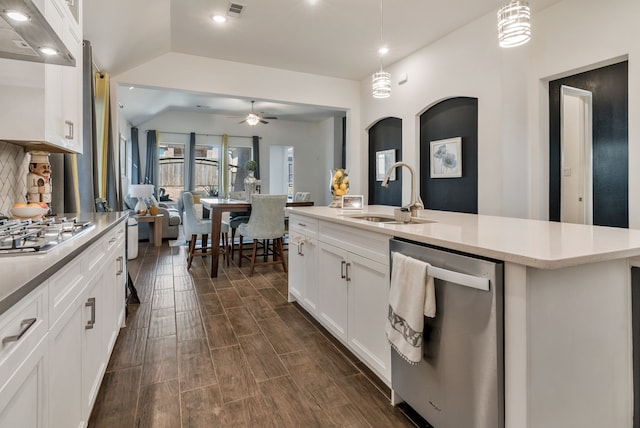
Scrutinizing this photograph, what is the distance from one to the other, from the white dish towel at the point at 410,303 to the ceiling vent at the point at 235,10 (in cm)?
310

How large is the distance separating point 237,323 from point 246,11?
3.02m

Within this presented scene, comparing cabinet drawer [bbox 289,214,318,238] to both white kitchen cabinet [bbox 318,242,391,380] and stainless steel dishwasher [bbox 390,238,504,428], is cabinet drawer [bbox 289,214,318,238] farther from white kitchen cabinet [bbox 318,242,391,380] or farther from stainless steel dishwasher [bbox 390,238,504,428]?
stainless steel dishwasher [bbox 390,238,504,428]

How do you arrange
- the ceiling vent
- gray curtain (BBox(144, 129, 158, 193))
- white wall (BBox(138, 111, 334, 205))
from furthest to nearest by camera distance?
white wall (BBox(138, 111, 334, 205)), gray curtain (BBox(144, 129, 158, 193)), the ceiling vent

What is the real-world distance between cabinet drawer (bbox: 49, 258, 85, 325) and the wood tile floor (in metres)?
0.76

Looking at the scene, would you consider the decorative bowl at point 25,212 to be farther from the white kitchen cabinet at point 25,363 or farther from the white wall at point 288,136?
the white wall at point 288,136

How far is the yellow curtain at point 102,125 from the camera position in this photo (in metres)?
3.76

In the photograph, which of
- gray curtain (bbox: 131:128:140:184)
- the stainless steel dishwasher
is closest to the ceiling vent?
the stainless steel dishwasher

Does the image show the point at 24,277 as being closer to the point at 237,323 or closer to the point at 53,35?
the point at 53,35

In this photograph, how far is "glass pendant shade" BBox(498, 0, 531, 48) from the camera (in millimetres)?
1982

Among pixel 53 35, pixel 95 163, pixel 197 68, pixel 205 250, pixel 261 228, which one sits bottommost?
pixel 205 250

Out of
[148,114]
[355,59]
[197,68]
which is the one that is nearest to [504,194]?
[355,59]

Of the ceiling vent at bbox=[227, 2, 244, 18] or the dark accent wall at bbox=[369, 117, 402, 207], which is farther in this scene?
the dark accent wall at bbox=[369, 117, 402, 207]

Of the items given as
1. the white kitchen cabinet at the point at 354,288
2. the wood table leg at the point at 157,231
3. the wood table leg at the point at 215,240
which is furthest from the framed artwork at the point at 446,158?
the wood table leg at the point at 157,231

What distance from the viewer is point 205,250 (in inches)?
204
